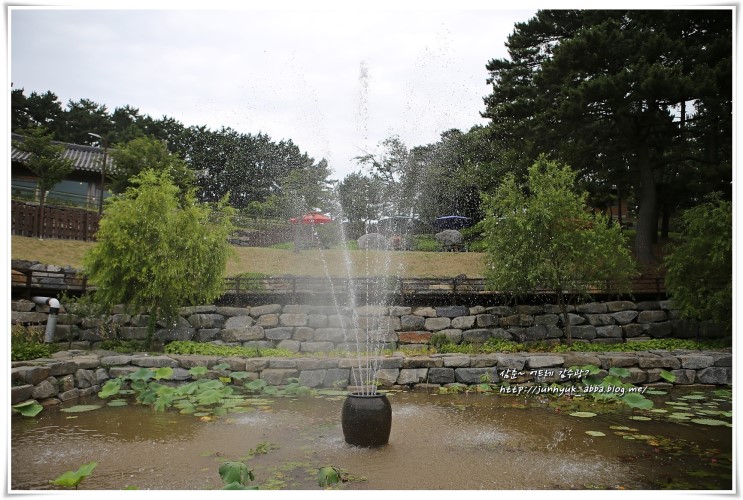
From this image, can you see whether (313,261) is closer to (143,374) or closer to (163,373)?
(143,374)

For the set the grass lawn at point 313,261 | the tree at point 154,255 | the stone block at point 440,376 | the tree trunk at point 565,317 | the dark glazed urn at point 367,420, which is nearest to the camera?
the dark glazed urn at point 367,420

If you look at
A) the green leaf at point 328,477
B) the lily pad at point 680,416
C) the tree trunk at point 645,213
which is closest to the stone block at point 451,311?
the lily pad at point 680,416

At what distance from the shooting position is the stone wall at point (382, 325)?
1126 cm

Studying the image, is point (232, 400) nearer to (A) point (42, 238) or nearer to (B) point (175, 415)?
(B) point (175, 415)

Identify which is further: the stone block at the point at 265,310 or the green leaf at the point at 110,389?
the stone block at the point at 265,310

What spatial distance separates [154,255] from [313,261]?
26.1 ft

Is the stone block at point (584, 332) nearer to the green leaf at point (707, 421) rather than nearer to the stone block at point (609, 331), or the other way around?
the stone block at point (609, 331)

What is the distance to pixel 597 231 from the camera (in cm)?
1105

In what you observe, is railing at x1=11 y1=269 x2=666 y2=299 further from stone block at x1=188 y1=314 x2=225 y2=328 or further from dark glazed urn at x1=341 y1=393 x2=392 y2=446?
dark glazed urn at x1=341 y1=393 x2=392 y2=446

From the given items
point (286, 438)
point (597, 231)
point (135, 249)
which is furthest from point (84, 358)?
point (597, 231)

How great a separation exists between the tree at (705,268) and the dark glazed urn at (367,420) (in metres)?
7.98

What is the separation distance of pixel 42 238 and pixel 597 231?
49.5ft

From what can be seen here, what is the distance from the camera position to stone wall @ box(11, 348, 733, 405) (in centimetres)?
859

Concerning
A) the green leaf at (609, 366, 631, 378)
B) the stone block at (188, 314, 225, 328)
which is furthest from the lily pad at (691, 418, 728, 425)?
the stone block at (188, 314, 225, 328)
